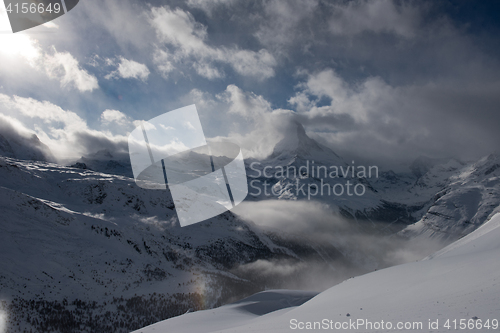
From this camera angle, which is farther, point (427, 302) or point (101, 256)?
point (101, 256)

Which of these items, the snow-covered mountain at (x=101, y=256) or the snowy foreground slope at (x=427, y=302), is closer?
the snowy foreground slope at (x=427, y=302)

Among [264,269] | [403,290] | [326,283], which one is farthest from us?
[326,283]

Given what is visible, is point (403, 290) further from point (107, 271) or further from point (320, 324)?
point (107, 271)

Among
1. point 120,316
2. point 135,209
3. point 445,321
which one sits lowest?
point 120,316

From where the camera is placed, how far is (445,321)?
26.2 feet

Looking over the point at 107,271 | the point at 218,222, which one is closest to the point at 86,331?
the point at 107,271

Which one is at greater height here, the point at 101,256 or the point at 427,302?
the point at 427,302

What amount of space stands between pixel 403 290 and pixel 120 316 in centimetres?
4218

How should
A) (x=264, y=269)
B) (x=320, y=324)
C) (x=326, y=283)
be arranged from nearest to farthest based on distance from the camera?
(x=320, y=324) → (x=264, y=269) → (x=326, y=283)

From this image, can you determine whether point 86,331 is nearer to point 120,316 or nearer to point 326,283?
point 120,316

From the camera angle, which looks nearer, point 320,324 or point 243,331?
point 320,324

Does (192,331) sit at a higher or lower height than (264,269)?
higher

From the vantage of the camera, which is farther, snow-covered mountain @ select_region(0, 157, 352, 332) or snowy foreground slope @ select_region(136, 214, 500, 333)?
snow-covered mountain @ select_region(0, 157, 352, 332)

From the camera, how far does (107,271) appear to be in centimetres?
4803
